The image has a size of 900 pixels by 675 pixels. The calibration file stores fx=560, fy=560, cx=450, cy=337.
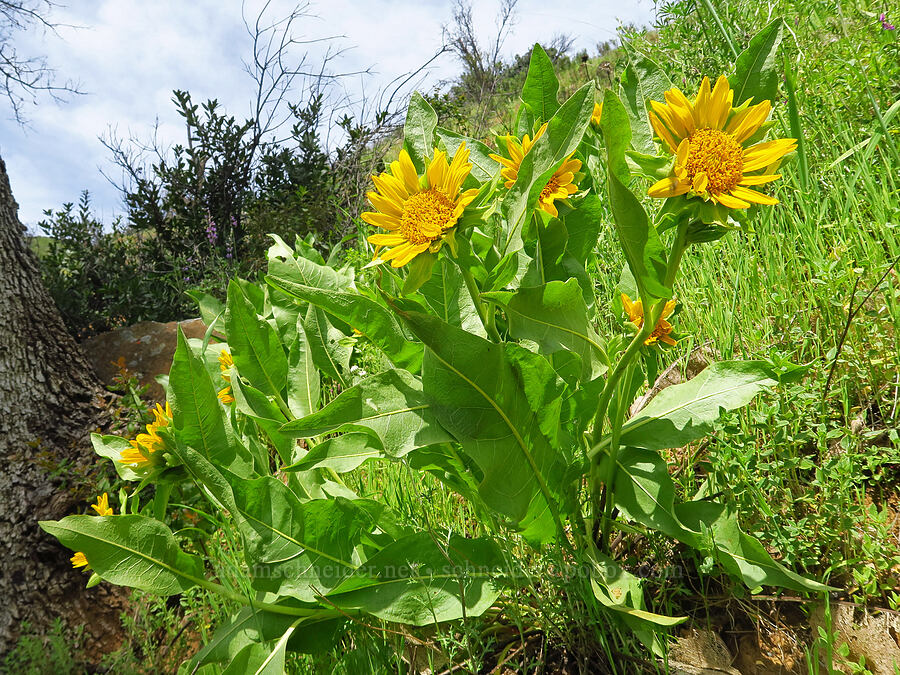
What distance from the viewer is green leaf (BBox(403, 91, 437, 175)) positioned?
3.56ft

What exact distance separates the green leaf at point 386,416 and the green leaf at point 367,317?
0.09 m

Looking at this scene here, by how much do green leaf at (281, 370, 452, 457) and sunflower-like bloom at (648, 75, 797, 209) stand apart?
47 cm

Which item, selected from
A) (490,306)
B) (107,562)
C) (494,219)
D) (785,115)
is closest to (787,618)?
(490,306)

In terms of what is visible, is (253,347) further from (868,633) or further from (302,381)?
(868,633)

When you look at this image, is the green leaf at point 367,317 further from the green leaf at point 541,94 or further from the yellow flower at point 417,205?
the green leaf at point 541,94

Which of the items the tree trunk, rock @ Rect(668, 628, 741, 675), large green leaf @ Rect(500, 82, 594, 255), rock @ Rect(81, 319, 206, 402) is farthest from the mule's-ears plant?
rock @ Rect(81, 319, 206, 402)

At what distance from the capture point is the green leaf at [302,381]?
125 cm

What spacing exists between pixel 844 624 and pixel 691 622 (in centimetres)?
25

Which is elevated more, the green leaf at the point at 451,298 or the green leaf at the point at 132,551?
the green leaf at the point at 451,298

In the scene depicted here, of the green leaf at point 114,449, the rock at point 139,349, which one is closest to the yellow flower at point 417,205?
the green leaf at point 114,449

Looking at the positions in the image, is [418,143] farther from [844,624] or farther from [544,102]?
[844,624]

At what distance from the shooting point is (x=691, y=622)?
3.56ft

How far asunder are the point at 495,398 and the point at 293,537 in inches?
17.5

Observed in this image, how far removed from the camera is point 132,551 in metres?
1.03
